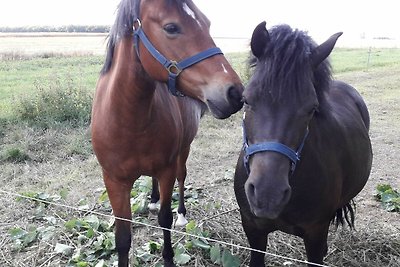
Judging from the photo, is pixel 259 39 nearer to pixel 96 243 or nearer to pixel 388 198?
pixel 96 243

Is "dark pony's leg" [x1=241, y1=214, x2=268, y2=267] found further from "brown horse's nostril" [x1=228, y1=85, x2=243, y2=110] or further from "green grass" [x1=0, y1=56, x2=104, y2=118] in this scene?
"green grass" [x1=0, y1=56, x2=104, y2=118]

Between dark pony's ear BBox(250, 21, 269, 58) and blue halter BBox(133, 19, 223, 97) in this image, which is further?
blue halter BBox(133, 19, 223, 97)

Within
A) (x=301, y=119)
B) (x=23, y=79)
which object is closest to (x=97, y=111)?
(x=301, y=119)

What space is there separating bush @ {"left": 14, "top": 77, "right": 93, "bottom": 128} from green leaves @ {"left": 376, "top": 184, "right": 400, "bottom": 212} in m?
5.02

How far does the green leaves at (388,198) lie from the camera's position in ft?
12.9

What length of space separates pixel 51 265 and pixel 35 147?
11.7ft

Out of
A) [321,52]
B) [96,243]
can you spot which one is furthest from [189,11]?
[96,243]

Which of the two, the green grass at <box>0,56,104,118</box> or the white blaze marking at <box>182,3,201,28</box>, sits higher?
the white blaze marking at <box>182,3,201,28</box>

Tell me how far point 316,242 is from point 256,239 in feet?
1.17

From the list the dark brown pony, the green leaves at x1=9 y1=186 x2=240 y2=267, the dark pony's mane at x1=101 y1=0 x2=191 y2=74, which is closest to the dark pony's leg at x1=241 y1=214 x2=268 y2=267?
the dark brown pony

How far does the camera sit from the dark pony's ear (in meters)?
1.93

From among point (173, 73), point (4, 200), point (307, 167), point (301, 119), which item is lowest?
point (4, 200)

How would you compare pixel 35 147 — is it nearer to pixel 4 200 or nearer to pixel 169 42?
pixel 4 200

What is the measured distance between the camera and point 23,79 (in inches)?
526
